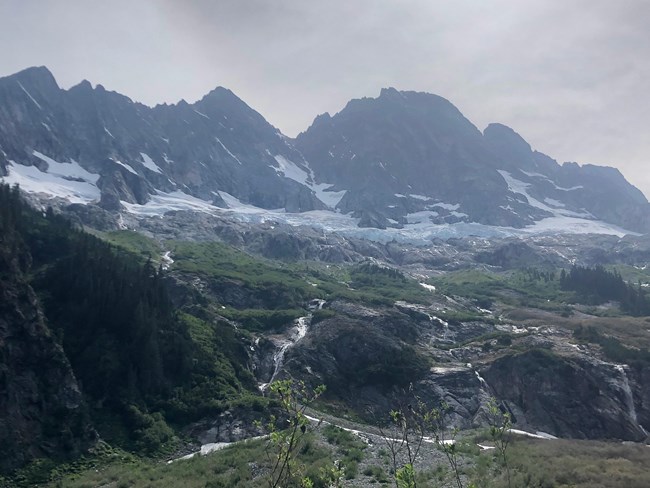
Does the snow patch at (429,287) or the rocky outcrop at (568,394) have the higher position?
the snow patch at (429,287)

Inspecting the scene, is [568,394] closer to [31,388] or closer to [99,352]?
[99,352]

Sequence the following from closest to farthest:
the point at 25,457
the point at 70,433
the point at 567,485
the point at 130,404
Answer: the point at 567,485 < the point at 25,457 < the point at 70,433 < the point at 130,404

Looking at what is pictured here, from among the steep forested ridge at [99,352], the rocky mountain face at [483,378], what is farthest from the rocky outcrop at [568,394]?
the steep forested ridge at [99,352]

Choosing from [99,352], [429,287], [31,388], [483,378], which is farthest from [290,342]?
[429,287]

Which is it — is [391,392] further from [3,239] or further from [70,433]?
[3,239]

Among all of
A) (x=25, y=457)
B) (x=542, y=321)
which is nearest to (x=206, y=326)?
(x=25, y=457)

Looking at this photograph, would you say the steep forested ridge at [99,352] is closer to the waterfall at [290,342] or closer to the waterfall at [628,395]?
the waterfall at [290,342]

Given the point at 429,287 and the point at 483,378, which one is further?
the point at 429,287

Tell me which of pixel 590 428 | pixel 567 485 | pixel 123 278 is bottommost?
pixel 590 428

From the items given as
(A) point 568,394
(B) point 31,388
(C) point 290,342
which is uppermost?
(B) point 31,388
